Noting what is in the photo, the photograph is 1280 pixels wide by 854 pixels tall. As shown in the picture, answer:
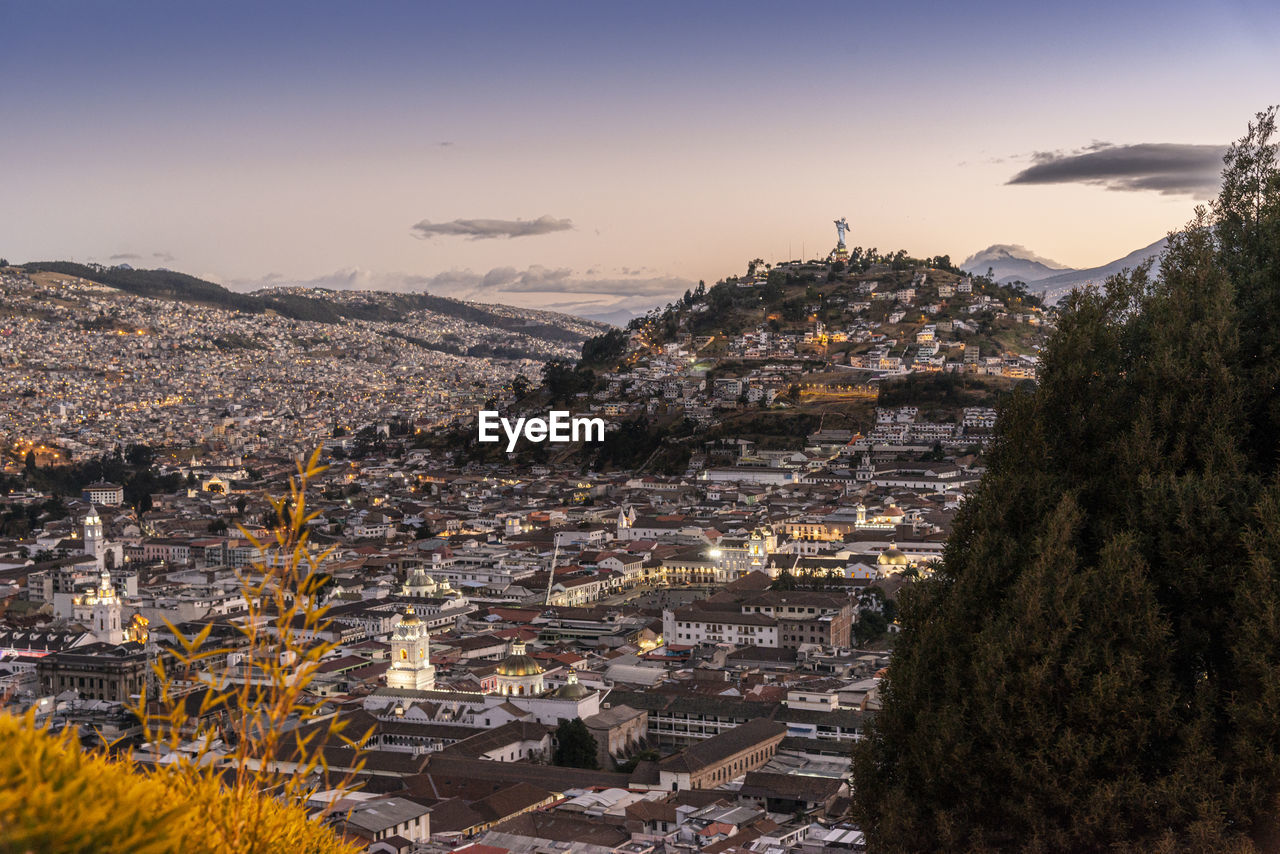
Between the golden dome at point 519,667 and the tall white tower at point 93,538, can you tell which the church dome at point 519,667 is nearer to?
the golden dome at point 519,667

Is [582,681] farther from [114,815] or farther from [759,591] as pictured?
[114,815]

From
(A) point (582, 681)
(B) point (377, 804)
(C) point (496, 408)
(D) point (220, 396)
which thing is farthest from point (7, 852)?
(D) point (220, 396)

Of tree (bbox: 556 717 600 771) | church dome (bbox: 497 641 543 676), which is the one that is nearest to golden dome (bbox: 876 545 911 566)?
church dome (bbox: 497 641 543 676)

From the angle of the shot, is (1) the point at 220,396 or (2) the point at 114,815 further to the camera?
(1) the point at 220,396

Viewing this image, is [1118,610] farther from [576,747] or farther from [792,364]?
[792,364]

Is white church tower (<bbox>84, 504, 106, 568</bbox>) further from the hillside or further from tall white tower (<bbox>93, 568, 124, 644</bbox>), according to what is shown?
the hillside

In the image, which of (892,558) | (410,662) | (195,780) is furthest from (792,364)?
(195,780)

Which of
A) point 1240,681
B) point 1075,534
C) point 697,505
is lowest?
point 697,505
